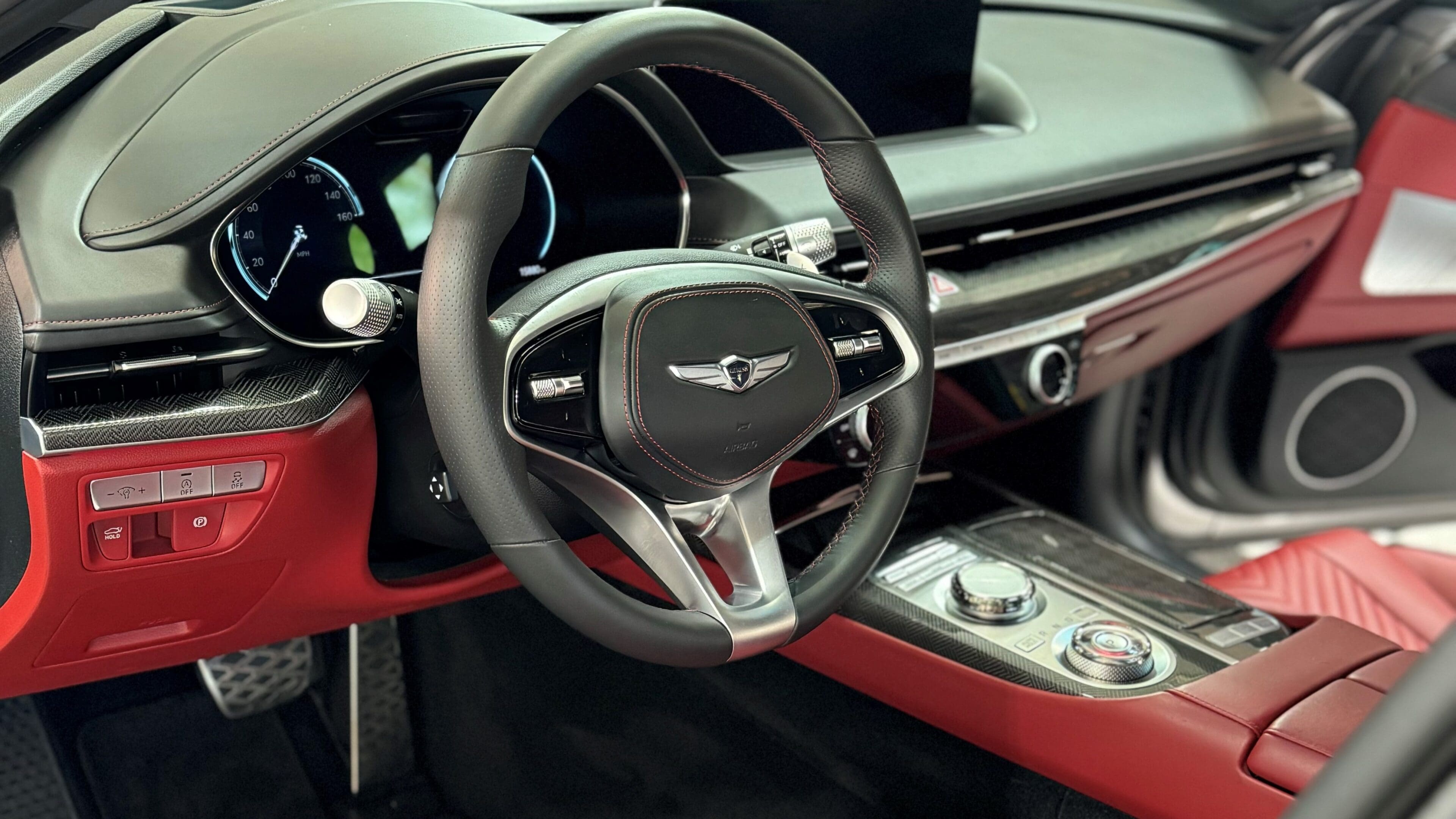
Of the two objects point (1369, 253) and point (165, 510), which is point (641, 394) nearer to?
point (165, 510)

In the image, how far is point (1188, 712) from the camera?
109 cm

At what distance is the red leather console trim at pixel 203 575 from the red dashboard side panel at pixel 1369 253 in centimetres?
175

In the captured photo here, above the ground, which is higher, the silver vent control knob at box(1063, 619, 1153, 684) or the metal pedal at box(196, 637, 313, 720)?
the silver vent control knob at box(1063, 619, 1153, 684)

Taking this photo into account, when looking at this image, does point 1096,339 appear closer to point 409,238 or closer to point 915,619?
point 915,619

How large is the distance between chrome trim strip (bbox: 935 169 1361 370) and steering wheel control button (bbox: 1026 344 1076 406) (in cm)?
2

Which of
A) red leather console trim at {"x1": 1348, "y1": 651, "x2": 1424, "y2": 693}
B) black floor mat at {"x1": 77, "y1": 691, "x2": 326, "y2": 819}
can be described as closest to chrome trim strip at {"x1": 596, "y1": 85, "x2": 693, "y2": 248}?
red leather console trim at {"x1": 1348, "y1": 651, "x2": 1424, "y2": 693}

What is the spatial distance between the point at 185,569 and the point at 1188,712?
913mm

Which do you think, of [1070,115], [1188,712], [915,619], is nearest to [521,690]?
[915,619]

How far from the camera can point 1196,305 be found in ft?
6.15

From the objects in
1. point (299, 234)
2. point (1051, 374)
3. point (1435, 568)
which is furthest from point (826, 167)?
point (1435, 568)

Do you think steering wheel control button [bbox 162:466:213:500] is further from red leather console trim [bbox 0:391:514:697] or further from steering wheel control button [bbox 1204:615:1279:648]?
steering wheel control button [bbox 1204:615:1279:648]

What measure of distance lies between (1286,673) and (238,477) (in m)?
0.99

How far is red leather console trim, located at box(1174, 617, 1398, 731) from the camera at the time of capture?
42.8 inches

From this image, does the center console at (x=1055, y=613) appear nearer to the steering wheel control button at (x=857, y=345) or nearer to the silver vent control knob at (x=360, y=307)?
the steering wheel control button at (x=857, y=345)
